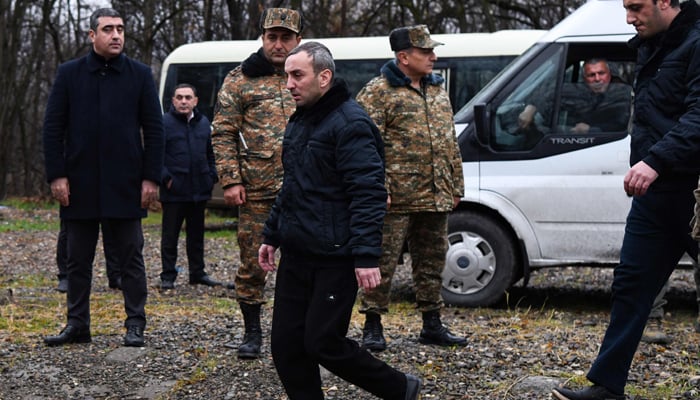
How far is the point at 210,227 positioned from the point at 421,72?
423 inches

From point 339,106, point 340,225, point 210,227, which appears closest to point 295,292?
point 340,225

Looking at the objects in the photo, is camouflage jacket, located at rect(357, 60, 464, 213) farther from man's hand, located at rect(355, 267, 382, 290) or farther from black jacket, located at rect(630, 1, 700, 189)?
man's hand, located at rect(355, 267, 382, 290)

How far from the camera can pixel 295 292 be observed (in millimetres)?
4234

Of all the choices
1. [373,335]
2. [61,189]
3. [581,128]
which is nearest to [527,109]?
[581,128]

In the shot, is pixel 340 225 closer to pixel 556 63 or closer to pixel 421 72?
pixel 421 72

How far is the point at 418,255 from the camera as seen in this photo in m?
6.11

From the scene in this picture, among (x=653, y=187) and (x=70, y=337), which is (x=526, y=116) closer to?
(x=653, y=187)

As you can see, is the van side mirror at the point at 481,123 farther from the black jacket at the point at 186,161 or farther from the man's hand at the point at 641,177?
the man's hand at the point at 641,177

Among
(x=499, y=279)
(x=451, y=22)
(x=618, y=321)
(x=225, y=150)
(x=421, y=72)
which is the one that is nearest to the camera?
(x=618, y=321)

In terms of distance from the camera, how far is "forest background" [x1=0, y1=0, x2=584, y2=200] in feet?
70.8

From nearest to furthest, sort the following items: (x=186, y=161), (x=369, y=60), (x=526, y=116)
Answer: (x=526, y=116) → (x=186, y=161) → (x=369, y=60)

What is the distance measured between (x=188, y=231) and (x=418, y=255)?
414cm

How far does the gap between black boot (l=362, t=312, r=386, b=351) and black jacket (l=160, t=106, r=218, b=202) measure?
13.1 ft

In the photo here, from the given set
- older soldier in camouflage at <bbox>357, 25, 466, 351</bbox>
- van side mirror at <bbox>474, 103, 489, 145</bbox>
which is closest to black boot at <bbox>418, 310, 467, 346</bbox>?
older soldier in camouflage at <bbox>357, 25, 466, 351</bbox>
